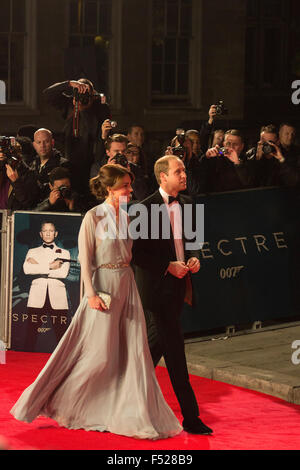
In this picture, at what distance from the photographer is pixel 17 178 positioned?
1216cm

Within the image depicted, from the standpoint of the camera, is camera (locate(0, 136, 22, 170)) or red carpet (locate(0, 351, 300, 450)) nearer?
red carpet (locate(0, 351, 300, 450))

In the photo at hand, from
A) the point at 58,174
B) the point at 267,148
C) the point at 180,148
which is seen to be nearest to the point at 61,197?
the point at 58,174

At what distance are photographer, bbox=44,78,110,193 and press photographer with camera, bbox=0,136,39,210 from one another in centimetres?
85

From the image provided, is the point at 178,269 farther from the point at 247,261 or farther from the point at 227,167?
the point at 227,167

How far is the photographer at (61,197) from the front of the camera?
11977 mm

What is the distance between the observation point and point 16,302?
1211 cm

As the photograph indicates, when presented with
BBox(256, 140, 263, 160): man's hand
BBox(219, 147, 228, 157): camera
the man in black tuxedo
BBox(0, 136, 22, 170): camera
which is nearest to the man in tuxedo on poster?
BBox(0, 136, 22, 170): camera

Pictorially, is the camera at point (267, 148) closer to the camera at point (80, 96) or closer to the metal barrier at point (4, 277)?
the camera at point (80, 96)

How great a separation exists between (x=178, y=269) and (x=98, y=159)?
4776 mm

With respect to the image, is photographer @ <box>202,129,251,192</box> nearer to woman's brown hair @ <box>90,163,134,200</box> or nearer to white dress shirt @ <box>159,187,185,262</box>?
white dress shirt @ <box>159,187,185,262</box>

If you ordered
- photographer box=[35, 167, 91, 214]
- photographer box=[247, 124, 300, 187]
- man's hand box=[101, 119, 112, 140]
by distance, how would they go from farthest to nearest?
photographer box=[247, 124, 300, 187]
man's hand box=[101, 119, 112, 140]
photographer box=[35, 167, 91, 214]

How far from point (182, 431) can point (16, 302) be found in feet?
13.1

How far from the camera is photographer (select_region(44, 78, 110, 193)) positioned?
13.2m

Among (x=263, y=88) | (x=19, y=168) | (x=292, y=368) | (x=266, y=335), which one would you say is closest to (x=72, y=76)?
(x=19, y=168)
